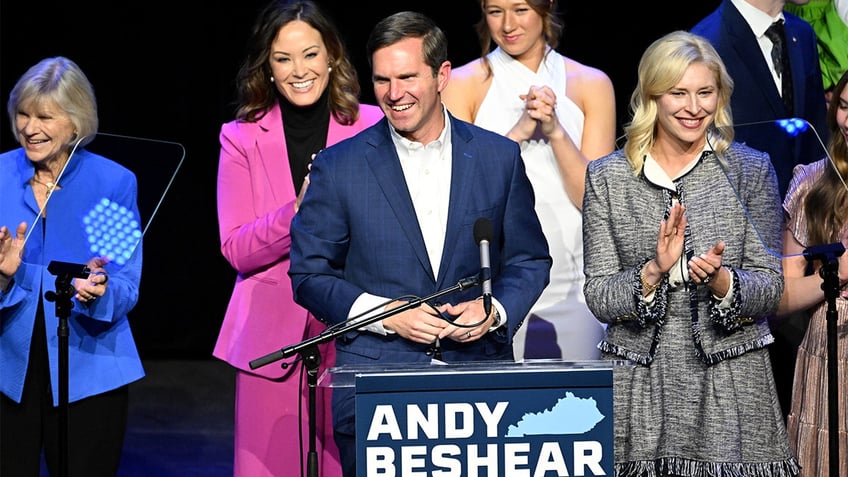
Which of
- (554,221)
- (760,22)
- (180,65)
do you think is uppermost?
(180,65)

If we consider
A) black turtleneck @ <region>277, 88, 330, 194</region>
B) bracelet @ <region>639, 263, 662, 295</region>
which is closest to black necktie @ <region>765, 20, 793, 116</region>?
bracelet @ <region>639, 263, 662, 295</region>

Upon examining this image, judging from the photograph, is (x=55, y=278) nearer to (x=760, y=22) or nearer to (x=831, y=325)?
(x=831, y=325)

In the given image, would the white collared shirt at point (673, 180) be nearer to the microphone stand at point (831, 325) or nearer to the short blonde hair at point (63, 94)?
the microphone stand at point (831, 325)

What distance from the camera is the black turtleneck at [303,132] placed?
12.9 feet

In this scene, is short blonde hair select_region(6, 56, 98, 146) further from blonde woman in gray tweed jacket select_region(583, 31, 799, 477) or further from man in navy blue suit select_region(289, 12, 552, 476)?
blonde woman in gray tweed jacket select_region(583, 31, 799, 477)

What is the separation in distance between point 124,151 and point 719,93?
1.68 m

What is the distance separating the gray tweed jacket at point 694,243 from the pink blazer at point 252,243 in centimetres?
90

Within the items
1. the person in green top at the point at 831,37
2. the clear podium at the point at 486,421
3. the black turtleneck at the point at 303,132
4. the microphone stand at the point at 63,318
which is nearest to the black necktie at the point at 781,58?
the person in green top at the point at 831,37

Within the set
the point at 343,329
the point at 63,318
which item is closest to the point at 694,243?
the point at 343,329

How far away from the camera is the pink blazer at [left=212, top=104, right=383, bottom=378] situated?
12.6 ft

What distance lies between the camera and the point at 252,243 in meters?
3.80

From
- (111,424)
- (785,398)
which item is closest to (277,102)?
(111,424)

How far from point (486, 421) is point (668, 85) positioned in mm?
1118

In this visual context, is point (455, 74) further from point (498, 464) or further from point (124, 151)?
point (498, 464)
